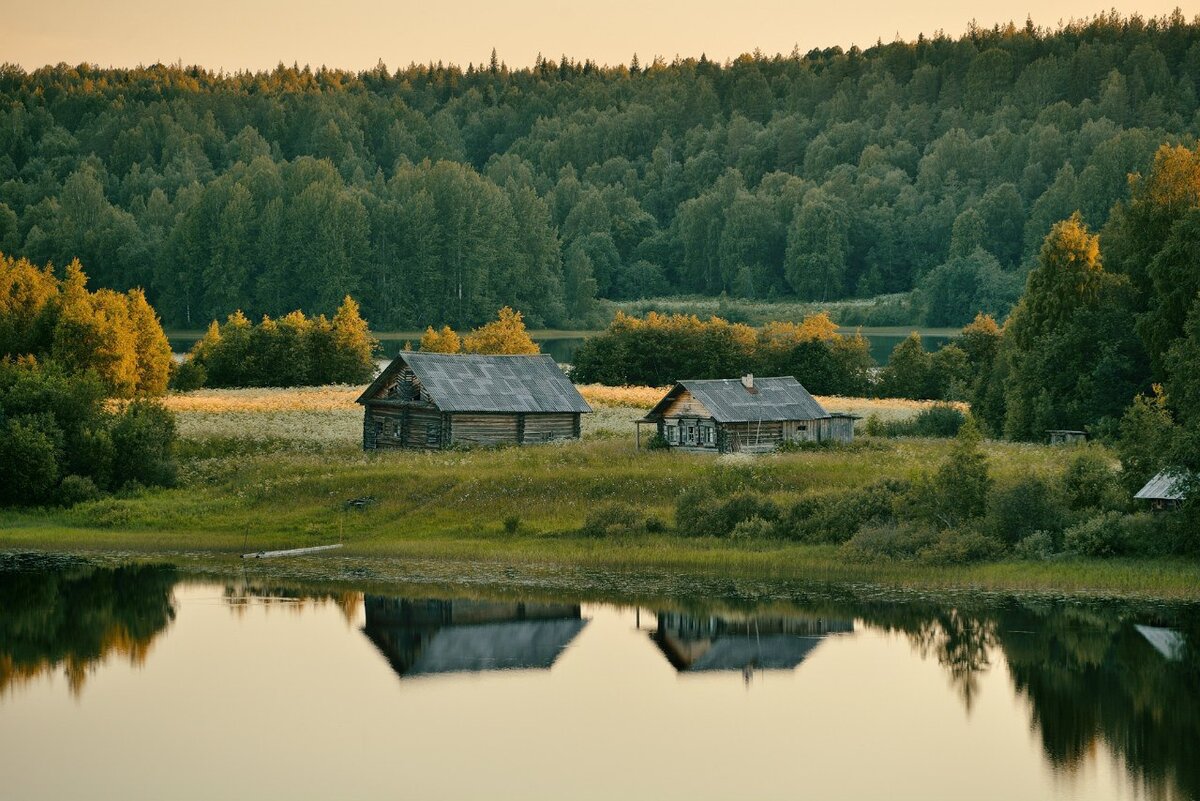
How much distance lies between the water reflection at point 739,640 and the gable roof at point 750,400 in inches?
805

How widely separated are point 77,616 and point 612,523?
1467cm

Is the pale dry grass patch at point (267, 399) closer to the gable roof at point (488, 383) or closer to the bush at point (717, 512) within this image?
the gable roof at point (488, 383)

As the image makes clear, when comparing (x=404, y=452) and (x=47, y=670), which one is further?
(x=404, y=452)

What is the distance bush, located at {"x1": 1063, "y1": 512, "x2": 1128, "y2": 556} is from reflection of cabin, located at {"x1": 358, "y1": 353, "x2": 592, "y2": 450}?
25244 millimetres

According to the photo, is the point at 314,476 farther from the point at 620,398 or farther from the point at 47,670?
the point at 620,398

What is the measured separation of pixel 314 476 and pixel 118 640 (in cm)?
1646

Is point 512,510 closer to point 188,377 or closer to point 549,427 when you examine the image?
point 549,427

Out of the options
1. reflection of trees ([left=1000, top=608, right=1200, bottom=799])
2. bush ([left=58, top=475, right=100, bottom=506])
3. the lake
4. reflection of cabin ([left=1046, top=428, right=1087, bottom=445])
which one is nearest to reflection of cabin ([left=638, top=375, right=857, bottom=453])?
reflection of cabin ([left=1046, top=428, right=1087, bottom=445])

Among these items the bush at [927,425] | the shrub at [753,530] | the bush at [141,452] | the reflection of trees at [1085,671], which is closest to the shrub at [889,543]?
the shrub at [753,530]

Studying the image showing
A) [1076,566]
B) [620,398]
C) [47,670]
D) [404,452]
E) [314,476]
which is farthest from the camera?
[620,398]

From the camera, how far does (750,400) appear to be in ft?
211

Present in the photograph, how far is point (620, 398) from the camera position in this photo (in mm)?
87375

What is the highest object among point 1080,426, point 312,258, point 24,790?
point 312,258

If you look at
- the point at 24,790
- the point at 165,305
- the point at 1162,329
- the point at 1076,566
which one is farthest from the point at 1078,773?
the point at 165,305
